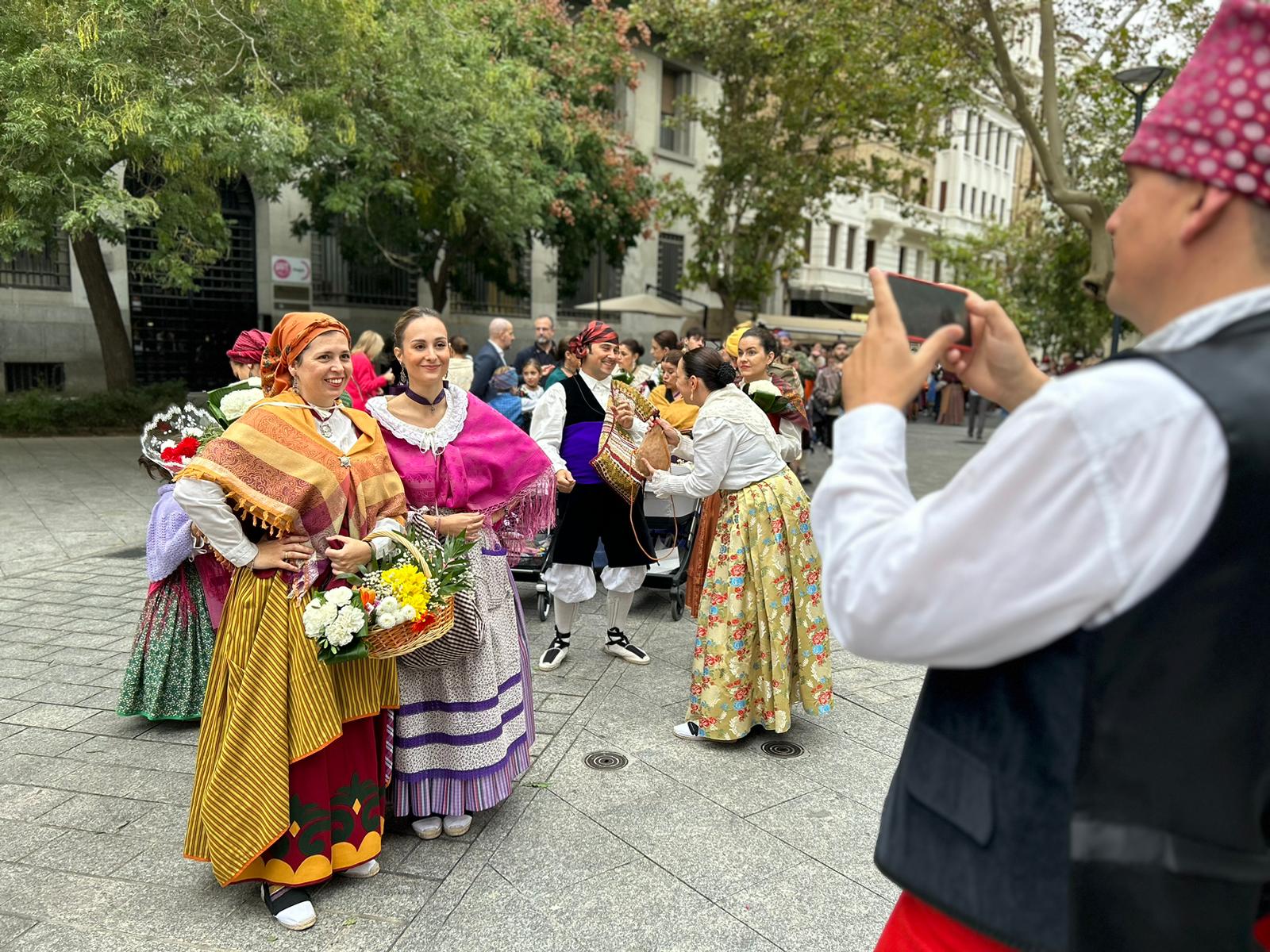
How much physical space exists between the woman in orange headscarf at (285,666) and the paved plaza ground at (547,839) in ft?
0.60

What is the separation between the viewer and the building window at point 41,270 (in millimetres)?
15586

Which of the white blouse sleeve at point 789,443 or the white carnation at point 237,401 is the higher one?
the white carnation at point 237,401

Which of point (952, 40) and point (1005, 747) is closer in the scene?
point (1005, 747)

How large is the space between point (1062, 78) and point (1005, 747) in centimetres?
1652

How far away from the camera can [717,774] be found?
13.6ft

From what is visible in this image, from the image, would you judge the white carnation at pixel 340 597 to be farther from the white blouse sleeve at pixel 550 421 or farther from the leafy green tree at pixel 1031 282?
the leafy green tree at pixel 1031 282

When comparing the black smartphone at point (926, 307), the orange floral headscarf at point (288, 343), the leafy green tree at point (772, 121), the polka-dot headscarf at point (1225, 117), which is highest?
the leafy green tree at point (772, 121)

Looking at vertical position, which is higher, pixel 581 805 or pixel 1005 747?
pixel 1005 747

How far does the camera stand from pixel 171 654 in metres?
4.53

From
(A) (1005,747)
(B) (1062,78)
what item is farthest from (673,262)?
(A) (1005,747)

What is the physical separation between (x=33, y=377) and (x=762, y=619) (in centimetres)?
1610

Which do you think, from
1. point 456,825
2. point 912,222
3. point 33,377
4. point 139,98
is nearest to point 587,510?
point 456,825

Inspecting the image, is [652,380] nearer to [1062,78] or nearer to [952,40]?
[952,40]

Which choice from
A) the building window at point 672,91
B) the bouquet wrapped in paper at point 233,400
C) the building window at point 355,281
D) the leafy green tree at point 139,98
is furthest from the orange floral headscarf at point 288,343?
the building window at point 672,91
